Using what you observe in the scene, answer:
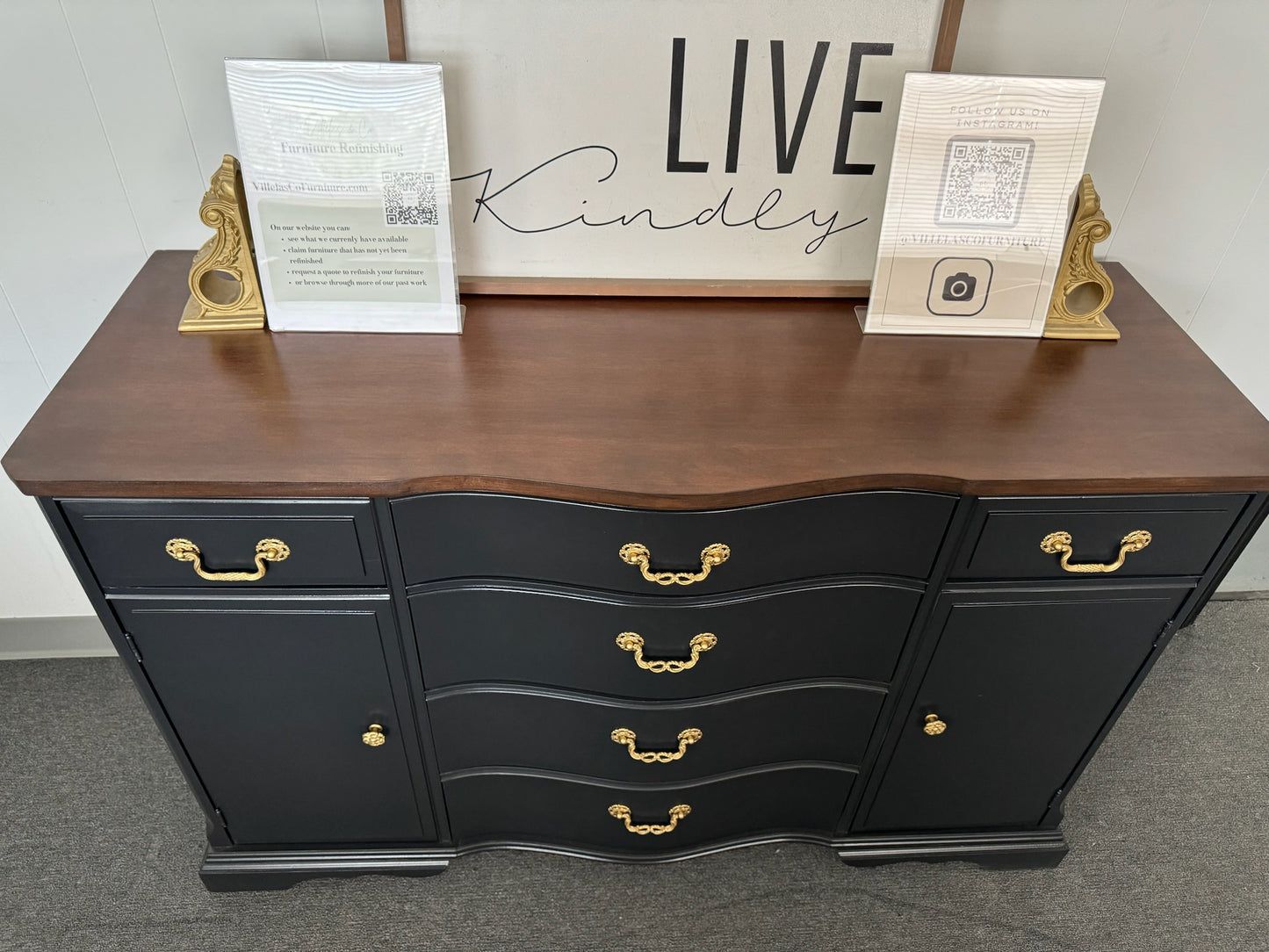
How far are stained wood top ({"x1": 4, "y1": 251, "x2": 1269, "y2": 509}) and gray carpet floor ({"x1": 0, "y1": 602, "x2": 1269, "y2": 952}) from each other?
0.89m

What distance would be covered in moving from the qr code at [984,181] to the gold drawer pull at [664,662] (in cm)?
65

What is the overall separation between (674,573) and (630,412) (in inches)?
8.3

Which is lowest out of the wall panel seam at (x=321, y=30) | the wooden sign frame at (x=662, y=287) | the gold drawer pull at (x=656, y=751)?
the gold drawer pull at (x=656, y=751)

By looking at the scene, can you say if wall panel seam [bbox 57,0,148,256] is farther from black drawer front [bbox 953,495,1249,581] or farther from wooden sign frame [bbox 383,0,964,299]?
black drawer front [bbox 953,495,1249,581]

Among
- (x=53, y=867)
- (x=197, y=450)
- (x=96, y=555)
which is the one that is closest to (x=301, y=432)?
(x=197, y=450)

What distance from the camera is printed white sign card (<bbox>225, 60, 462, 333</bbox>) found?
1.16 meters

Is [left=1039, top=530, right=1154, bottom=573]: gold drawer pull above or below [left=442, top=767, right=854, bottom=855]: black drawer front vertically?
above

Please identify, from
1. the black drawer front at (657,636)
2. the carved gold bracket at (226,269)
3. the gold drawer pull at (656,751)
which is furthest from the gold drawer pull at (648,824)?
the carved gold bracket at (226,269)

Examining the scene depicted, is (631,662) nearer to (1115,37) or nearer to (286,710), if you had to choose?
(286,710)

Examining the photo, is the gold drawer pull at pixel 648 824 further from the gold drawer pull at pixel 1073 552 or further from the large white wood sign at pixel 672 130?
the large white wood sign at pixel 672 130

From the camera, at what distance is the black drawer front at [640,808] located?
4.86 ft

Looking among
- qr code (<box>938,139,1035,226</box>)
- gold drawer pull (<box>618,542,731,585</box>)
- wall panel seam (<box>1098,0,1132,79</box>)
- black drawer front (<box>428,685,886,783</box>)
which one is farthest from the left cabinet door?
wall panel seam (<box>1098,0,1132,79</box>)

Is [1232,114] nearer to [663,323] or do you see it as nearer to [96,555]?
[663,323]

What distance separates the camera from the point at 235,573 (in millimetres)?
1155
